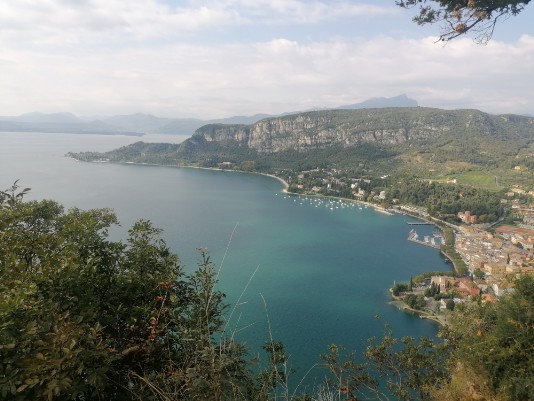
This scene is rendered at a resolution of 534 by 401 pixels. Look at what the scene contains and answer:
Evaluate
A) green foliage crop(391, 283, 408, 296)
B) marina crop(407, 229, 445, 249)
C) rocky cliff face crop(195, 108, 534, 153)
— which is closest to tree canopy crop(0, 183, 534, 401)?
green foliage crop(391, 283, 408, 296)

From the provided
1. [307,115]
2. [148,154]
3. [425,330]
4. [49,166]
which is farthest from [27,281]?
[307,115]

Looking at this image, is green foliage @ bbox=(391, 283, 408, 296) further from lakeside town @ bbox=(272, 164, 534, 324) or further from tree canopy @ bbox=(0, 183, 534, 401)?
tree canopy @ bbox=(0, 183, 534, 401)

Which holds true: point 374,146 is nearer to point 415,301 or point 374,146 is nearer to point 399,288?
point 399,288

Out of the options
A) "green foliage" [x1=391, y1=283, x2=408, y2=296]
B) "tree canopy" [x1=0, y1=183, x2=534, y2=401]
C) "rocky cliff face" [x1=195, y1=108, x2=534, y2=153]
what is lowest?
"green foliage" [x1=391, y1=283, x2=408, y2=296]

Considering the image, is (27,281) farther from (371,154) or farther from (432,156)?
(371,154)

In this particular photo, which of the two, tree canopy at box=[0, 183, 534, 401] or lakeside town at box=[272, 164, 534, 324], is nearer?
tree canopy at box=[0, 183, 534, 401]

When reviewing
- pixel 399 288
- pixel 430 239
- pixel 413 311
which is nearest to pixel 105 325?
pixel 413 311

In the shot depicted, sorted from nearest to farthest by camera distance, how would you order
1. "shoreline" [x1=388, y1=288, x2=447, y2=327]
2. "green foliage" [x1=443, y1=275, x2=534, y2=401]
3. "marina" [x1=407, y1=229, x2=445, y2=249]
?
"green foliage" [x1=443, y1=275, x2=534, y2=401], "shoreline" [x1=388, y1=288, x2=447, y2=327], "marina" [x1=407, y1=229, x2=445, y2=249]

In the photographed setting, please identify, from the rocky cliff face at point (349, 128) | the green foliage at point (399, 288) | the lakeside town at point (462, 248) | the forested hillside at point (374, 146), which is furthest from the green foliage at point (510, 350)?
the rocky cliff face at point (349, 128)
